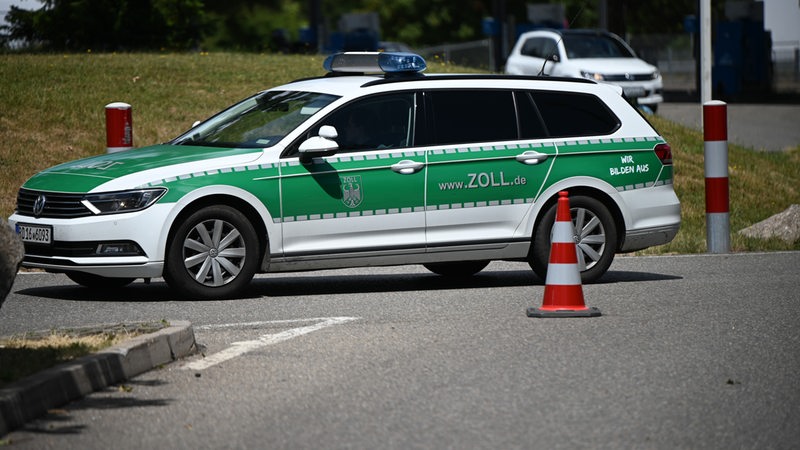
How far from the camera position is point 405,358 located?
26.7 ft

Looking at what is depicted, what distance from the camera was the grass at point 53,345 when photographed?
702 cm

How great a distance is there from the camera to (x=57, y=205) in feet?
34.4

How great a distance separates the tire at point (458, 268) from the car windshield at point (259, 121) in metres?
1.88

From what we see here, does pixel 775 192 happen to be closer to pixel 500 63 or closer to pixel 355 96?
pixel 355 96

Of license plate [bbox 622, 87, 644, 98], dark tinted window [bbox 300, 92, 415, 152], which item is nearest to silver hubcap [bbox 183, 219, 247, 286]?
dark tinted window [bbox 300, 92, 415, 152]

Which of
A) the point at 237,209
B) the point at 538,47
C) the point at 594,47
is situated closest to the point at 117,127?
the point at 237,209

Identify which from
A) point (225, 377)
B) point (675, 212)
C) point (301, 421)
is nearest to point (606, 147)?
point (675, 212)

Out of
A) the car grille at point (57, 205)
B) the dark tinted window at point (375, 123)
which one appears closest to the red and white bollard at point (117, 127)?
the car grille at point (57, 205)

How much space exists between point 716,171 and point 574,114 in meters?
2.57

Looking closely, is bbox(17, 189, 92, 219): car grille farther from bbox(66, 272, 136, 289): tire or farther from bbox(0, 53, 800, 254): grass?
bbox(0, 53, 800, 254): grass

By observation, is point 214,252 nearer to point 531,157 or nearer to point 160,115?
point 531,157

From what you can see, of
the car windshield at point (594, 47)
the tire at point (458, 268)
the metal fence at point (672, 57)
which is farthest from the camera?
the metal fence at point (672, 57)

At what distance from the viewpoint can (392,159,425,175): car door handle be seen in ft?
36.5

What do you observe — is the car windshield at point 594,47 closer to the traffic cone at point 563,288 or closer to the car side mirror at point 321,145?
the car side mirror at point 321,145
